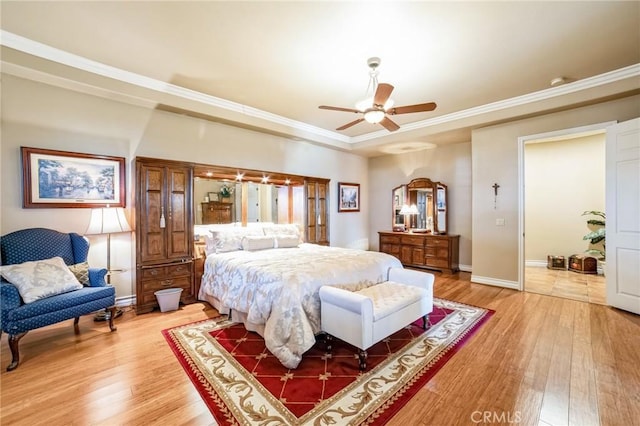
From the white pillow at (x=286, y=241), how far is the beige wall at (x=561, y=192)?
4.85 m

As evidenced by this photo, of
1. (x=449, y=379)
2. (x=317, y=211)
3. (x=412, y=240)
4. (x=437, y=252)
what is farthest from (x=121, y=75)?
(x=437, y=252)

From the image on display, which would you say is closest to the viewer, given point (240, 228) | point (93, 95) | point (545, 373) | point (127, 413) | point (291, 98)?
point (127, 413)

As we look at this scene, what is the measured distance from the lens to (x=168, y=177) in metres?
3.98

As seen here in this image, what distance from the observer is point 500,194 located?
4832 millimetres

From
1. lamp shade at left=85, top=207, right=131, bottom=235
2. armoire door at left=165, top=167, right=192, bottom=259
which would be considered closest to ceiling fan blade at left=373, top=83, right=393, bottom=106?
armoire door at left=165, top=167, right=192, bottom=259

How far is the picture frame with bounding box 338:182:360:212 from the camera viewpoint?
6.78 metres

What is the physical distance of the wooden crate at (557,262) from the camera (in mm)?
6047

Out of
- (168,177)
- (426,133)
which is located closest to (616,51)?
(426,133)

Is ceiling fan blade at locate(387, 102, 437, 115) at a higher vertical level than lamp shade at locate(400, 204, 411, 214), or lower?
higher

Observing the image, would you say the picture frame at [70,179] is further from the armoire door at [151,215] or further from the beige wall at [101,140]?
the armoire door at [151,215]

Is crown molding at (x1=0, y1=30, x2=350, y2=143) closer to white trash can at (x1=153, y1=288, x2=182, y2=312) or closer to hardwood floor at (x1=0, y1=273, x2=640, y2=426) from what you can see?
white trash can at (x1=153, y1=288, x2=182, y2=312)

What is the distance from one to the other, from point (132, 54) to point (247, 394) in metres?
3.66

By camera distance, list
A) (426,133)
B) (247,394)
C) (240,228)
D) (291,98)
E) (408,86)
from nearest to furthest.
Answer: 1. (247,394)
2. (408,86)
3. (291,98)
4. (240,228)
5. (426,133)

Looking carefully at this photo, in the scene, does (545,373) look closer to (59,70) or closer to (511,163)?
(511,163)
